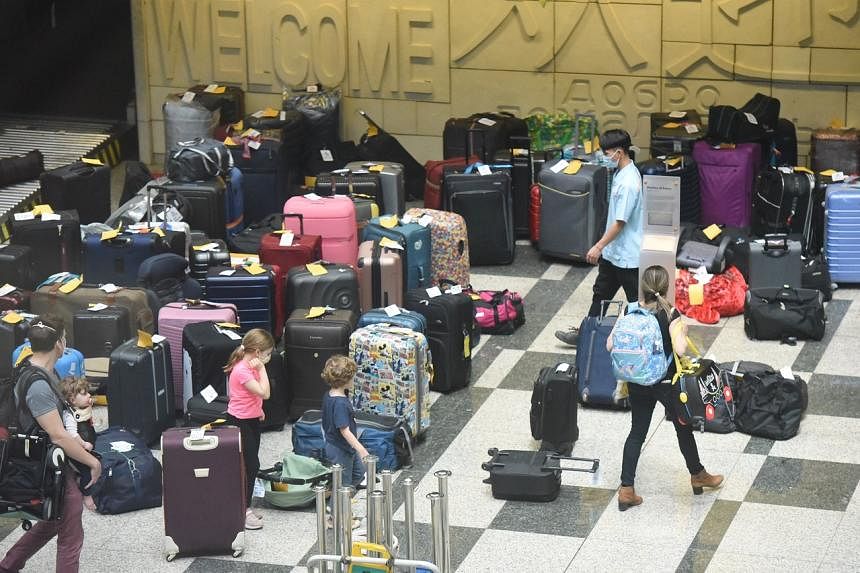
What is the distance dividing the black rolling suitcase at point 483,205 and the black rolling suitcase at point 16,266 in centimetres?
337

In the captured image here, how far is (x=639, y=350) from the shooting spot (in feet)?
26.6

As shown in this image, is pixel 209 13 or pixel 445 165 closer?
pixel 445 165

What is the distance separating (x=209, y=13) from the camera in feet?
51.4

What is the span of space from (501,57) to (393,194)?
8.70 feet

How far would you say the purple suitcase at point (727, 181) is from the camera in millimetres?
13305

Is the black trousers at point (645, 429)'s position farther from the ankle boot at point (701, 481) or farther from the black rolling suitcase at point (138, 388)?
the black rolling suitcase at point (138, 388)

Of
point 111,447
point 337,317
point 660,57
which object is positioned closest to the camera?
point 111,447

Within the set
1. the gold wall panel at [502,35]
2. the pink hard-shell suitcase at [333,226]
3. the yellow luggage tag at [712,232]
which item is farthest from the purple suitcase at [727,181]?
the pink hard-shell suitcase at [333,226]

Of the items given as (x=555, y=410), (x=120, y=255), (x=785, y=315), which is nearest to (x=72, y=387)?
(x=120, y=255)

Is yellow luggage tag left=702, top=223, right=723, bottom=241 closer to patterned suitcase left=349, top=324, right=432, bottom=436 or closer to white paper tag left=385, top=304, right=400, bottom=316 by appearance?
white paper tag left=385, top=304, right=400, bottom=316

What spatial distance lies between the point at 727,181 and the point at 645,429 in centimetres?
539

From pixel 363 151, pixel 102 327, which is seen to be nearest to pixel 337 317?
pixel 102 327

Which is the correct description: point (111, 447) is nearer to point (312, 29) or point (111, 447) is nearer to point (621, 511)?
point (621, 511)

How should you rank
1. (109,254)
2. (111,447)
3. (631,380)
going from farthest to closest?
(109,254)
(111,447)
(631,380)
